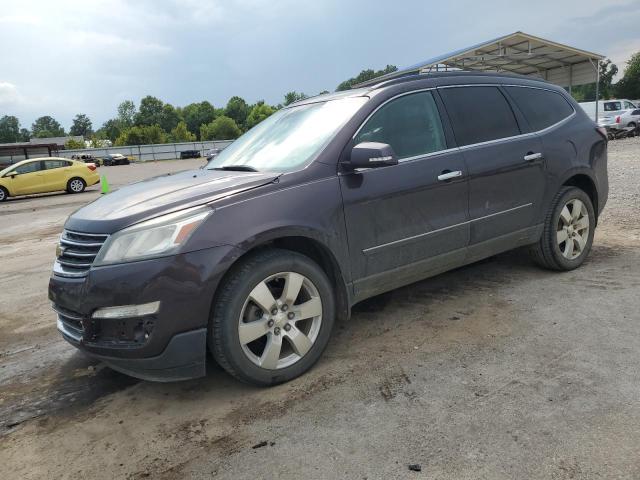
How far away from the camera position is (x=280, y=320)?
294 centimetres

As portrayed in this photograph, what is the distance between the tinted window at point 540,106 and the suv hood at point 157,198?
257 centimetres

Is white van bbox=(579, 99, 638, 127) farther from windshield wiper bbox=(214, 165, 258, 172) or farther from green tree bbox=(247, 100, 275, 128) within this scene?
green tree bbox=(247, 100, 275, 128)

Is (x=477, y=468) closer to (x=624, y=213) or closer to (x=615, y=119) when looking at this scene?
(x=624, y=213)

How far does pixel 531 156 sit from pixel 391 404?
2.62m

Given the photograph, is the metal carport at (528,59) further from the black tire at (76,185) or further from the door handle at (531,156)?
the door handle at (531,156)

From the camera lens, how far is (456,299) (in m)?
4.20

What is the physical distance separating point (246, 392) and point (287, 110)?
2.38m

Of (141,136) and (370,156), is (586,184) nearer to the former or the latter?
(370,156)

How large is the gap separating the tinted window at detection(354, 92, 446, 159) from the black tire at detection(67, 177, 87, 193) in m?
18.6

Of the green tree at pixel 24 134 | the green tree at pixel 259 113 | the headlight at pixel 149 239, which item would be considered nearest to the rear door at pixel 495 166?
the headlight at pixel 149 239

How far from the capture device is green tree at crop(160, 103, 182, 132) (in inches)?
4961

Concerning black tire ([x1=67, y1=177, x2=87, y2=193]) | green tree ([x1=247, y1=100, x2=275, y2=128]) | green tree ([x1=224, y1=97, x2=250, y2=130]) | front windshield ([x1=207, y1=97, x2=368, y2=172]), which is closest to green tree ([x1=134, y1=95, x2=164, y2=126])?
green tree ([x1=224, y1=97, x2=250, y2=130])

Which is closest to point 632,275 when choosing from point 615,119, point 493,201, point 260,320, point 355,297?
point 493,201

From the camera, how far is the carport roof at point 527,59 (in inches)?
790
